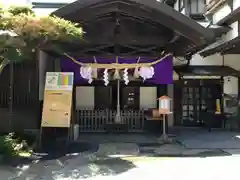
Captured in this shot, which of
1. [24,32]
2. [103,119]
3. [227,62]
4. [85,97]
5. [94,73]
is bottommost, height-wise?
[103,119]

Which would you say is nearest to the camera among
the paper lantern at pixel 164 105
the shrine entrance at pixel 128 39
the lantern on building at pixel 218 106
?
the shrine entrance at pixel 128 39

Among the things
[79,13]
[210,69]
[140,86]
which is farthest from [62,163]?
[210,69]

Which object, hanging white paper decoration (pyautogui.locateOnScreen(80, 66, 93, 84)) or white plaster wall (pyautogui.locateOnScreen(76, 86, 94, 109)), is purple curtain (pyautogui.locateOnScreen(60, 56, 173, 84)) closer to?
hanging white paper decoration (pyautogui.locateOnScreen(80, 66, 93, 84))

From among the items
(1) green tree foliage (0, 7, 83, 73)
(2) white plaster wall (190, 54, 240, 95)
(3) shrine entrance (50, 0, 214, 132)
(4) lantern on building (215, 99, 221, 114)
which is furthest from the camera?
(2) white plaster wall (190, 54, 240, 95)

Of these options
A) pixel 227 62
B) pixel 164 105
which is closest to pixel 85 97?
pixel 164 105

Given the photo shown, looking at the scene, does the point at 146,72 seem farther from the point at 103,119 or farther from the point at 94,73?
the point at 103,119

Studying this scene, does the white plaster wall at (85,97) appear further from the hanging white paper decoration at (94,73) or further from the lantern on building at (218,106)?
the lantern on building at (218,106)

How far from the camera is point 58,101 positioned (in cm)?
1195

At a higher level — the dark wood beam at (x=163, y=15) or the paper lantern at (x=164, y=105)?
the dark wood beam at (x=163, y=15)

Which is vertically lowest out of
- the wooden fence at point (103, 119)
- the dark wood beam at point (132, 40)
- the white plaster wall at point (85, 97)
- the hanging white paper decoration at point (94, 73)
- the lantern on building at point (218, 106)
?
the wooden fence at point (103, 119)

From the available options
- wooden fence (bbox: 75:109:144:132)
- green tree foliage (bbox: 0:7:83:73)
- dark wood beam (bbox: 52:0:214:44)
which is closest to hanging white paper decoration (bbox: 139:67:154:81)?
dark wood beam (bbox: 52:0:214:44)

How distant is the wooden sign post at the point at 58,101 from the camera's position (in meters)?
11.8

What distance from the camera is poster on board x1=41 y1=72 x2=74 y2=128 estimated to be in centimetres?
1182

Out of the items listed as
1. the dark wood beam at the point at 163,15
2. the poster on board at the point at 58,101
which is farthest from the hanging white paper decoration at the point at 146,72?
the poster on board at the point at 58,101
